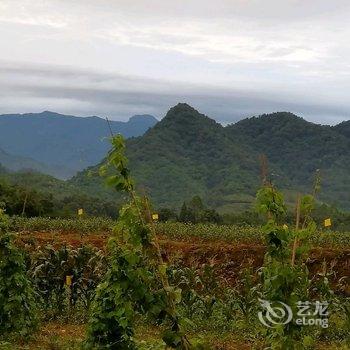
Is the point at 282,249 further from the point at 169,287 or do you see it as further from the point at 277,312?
the point at 169,287

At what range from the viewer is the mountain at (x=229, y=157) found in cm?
9188

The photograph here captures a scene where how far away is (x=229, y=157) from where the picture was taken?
105875 millimetres

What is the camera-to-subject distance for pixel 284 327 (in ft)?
19.2

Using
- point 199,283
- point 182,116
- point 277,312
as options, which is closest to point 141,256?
point 277,312

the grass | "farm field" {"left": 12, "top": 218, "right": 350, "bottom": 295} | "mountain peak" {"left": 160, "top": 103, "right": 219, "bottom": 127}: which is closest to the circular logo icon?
"farm field" {"left": 12, "top": 218, "right": 350, "bottom": 295}

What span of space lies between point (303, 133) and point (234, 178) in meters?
36.3

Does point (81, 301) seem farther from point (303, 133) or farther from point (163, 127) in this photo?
point (303, 133)

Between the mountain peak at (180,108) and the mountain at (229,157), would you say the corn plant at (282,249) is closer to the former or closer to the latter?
the mountain at (229,157)

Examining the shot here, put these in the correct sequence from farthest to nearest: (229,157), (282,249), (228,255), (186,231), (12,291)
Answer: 1. (229,157)
2. (186,231)
3. (228,255)
4. (12,291)
5. (282,249)

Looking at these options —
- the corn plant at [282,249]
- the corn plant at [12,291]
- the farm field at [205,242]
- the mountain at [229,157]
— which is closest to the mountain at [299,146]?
the mountain at [229,157]

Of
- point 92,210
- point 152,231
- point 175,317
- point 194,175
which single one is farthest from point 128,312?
point 194,175

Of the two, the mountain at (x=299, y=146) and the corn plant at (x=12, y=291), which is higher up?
the corn plant at (x=12, y=291)

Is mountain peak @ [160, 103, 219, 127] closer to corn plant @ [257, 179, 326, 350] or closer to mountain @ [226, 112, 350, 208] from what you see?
mountain @ [226, 112, 350, 208]

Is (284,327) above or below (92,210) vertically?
above
